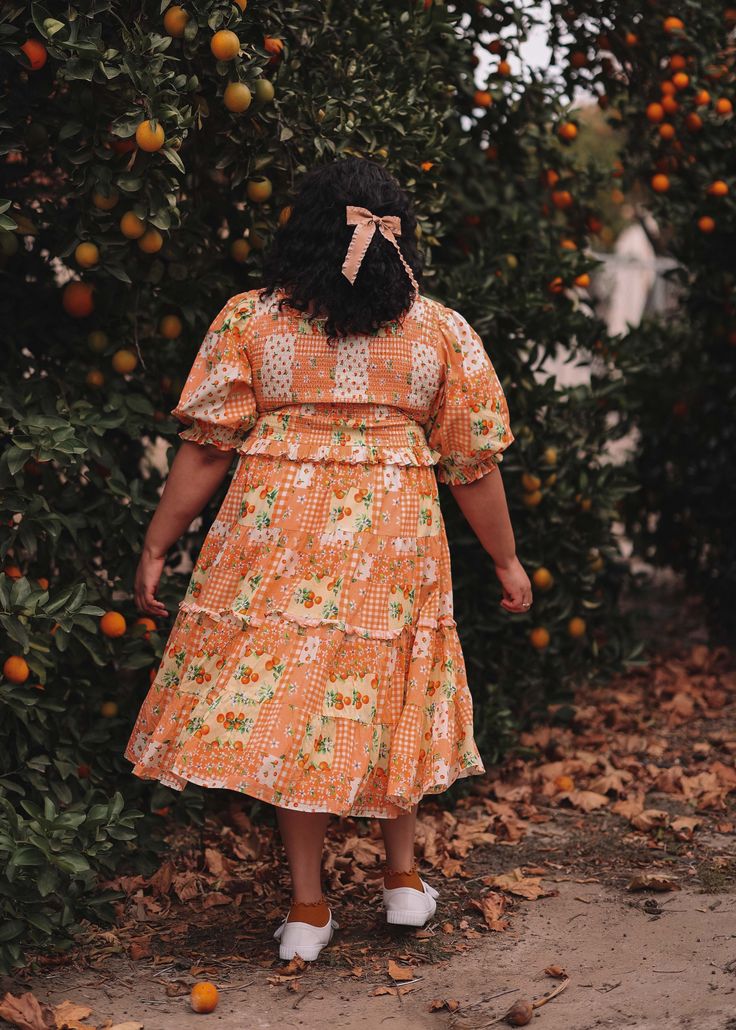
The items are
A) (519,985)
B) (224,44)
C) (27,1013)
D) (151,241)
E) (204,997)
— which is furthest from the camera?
(151,241)

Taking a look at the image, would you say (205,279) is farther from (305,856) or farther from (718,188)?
(718,188)

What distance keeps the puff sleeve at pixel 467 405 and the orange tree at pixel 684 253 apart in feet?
5.38

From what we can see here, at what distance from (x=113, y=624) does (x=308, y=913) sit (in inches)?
35.1

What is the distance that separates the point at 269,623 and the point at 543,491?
5.23 feet

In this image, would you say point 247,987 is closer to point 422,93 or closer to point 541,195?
point 422,93

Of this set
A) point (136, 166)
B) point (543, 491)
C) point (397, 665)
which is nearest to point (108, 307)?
point (136, 166)

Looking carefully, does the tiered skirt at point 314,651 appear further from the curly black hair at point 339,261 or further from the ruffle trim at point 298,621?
the curly black hair at point 339,261

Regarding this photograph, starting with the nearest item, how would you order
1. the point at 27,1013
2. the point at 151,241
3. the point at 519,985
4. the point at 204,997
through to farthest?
the point at 27,1013 → the point at 204,997 → the point at 519,985 → the point at 151,241

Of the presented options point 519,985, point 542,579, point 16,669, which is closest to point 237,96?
point 16,669

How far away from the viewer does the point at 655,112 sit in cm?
442

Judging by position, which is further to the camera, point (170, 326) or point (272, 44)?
point (170, 326)

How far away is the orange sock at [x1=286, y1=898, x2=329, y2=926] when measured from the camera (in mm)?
2816

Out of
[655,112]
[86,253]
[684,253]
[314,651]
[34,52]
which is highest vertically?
[34,52]

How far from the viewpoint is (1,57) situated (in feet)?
9.15
